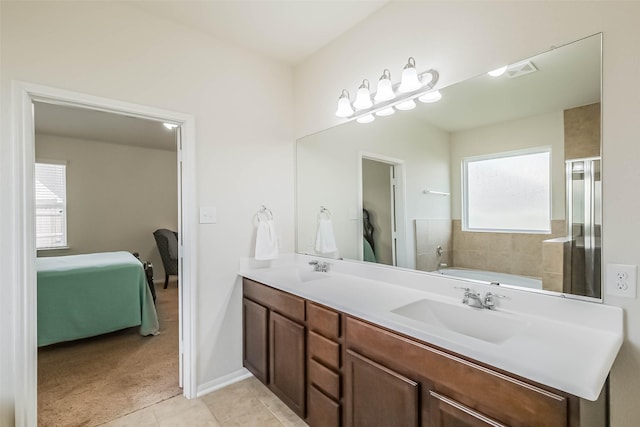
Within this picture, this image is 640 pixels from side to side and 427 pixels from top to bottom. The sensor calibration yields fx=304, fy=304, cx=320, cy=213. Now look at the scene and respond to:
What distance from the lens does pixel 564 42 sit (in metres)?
1.21

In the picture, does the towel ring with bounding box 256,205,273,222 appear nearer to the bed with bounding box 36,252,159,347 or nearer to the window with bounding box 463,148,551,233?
the window with bounding box 463,148,551,233

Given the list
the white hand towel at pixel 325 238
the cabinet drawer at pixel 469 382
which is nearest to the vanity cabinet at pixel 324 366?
the cabinet drawer at pixel 469 382

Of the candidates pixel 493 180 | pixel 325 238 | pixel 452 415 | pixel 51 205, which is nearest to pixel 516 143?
pixel 493 180

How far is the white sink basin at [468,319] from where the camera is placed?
125 cm

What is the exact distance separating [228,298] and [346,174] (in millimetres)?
1274

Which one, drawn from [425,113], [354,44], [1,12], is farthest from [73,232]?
[425,113]

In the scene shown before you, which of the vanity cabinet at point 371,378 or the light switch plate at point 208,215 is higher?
the light switch plate at point 208,215

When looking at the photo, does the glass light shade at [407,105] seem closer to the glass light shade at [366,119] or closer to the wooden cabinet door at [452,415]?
the glass light shade at [366,119]

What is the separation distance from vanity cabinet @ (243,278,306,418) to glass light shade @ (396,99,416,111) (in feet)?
4.16

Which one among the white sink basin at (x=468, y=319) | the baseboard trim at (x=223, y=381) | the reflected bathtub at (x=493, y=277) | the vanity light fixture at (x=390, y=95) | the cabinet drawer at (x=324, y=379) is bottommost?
the baseboard trim at (x=223, y=381)

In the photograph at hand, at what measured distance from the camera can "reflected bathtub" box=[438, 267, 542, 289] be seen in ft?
4.37

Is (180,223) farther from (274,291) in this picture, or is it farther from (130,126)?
(130,126)

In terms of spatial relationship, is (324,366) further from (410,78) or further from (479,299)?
(410,78)

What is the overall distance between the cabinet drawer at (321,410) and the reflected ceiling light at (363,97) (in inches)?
66.2
